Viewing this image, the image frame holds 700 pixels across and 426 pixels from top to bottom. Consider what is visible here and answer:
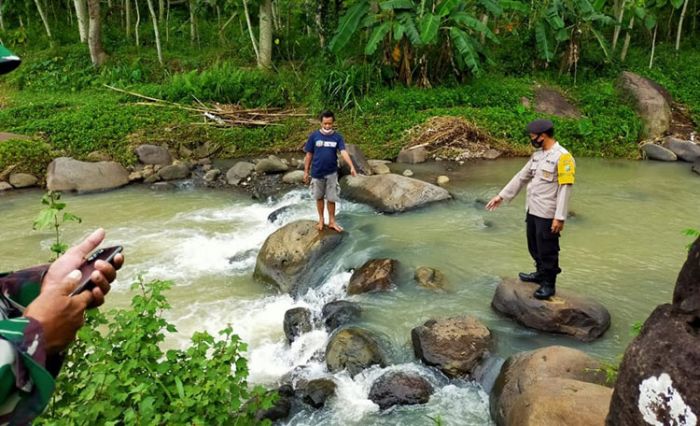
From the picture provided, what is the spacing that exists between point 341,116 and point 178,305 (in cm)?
836

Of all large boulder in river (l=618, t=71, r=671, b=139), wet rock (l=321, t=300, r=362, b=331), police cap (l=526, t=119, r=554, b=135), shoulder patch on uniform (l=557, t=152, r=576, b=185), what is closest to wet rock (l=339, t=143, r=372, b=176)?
wet rock (l=321, t=300, r=362, b=331)

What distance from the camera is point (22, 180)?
439 inches

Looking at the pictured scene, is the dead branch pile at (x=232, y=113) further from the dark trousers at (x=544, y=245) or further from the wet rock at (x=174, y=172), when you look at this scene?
the dark trousers at (x=544, y=245)

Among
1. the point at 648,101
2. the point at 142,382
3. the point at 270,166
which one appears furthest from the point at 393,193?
the point at 648,101

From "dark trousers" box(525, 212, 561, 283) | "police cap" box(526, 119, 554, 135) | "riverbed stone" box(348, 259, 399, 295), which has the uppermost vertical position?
"police cap" box(526, 119, 554, 135)

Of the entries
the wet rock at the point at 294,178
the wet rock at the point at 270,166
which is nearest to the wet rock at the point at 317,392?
the wet rock at the point at 294,178

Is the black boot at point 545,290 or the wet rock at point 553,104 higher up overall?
the wet rock at point 553,104

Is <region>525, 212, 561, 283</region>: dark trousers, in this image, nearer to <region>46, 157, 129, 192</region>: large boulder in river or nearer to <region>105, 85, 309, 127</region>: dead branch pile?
<region>46, 157, 129, 192</region>: large boulder in river

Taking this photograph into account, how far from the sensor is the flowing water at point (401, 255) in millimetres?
5527

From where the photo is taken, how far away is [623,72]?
15203 mm

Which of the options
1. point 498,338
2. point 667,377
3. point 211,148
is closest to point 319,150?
point 498,338

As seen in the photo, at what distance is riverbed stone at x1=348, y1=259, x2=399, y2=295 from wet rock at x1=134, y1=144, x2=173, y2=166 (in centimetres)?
695

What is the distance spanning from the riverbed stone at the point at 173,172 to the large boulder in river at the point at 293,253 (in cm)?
486

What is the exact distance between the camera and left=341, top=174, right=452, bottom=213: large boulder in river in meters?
9.34
